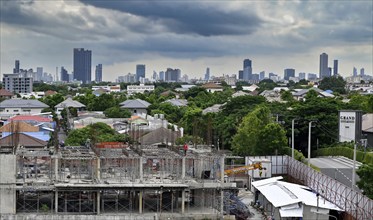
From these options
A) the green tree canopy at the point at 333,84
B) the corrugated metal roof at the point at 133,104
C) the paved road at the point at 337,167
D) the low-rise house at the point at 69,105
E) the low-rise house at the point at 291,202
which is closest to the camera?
the low-rise house at the point at 291,202

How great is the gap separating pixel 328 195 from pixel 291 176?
529 cm

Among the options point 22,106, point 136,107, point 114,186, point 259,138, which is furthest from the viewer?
point 136,107

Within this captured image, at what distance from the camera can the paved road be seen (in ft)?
68.6

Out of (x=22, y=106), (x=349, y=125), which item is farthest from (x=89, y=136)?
(x=22, y=106)

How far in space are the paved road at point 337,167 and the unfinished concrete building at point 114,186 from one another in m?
4.77

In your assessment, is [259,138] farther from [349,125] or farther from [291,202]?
[291,202]

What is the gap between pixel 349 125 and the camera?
90.2ft

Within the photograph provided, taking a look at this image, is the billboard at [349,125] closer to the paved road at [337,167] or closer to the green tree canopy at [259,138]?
the paved road at [337,167]

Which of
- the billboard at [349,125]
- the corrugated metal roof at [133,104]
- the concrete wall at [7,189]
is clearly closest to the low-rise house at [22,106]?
the corrugated metal roof at [133,104]

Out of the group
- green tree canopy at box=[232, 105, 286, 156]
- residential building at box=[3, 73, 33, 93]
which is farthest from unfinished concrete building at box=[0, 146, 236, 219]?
residential building at box=[3, 73, 33, 93]

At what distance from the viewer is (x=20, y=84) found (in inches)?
4136

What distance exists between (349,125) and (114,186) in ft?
49.9

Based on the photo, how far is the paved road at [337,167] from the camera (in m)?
20.9

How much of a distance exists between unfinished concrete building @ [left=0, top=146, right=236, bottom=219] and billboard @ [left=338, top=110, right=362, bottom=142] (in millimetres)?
10533
